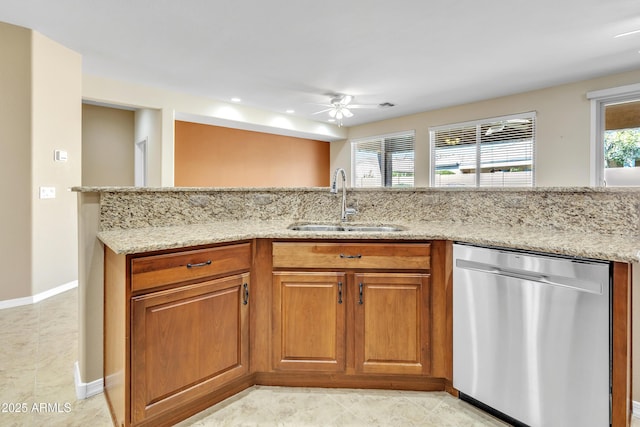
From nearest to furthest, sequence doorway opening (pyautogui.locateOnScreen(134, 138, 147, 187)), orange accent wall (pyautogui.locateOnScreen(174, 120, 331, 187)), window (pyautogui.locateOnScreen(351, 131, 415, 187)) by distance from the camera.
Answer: doorway opening (pyautogui.locateOnScreen(134, 138, 147, 187)) → orange accent wall (pyautogui.locateOnScreen(174, 120, 331, 187)) → window (pyautogui.locateOnScreen(351, 131, 415, 187))

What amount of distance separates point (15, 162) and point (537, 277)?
4.24 meters

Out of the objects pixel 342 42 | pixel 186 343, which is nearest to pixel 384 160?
pixel 342 42

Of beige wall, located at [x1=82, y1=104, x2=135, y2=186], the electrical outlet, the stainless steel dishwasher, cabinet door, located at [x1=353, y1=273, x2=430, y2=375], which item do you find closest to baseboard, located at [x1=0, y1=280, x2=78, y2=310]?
the electrical outlet

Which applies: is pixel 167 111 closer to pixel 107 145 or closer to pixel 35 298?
pixel 107 145

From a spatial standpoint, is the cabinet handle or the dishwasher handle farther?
the cabinet handle

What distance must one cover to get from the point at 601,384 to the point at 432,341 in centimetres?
67

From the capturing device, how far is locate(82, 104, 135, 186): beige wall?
18.7 ft

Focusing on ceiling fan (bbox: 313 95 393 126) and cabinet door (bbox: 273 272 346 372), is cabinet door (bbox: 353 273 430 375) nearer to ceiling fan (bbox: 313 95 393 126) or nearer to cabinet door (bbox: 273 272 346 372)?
cabinet door (bbox: 273 272 346 372)

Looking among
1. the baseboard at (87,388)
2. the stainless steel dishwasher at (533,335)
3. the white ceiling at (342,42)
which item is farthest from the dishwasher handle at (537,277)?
the white ceiling at (342,42)

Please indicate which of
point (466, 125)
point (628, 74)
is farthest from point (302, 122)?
point (628, 74)

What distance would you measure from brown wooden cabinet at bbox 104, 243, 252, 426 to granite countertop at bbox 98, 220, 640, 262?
58 millimetres

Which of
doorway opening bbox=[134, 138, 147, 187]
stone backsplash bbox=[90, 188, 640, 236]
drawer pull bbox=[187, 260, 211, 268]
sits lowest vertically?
drawer pull bbox=[187, 260, 211, 268]

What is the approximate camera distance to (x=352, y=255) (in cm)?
174

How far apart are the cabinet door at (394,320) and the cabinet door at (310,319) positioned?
11 cm
